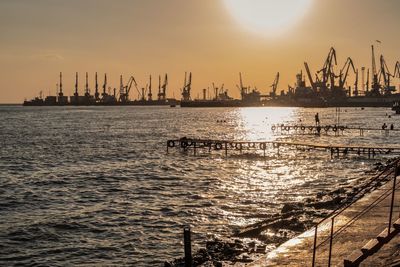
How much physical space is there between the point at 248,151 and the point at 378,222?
44808 millimetres

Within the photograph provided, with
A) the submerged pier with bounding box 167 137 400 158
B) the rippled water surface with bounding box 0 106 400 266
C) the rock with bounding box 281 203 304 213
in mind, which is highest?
the submerged pier with bounding box 167 137 400 158

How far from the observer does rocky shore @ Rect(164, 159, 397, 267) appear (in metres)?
17.4

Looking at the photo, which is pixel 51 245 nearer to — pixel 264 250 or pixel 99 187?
pixel 264 250

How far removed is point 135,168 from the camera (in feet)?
159

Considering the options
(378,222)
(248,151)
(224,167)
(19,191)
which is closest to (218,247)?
(378,222)

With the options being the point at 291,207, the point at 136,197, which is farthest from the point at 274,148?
the point at 291,207

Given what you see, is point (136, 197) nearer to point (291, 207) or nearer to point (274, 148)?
point (291, 207)

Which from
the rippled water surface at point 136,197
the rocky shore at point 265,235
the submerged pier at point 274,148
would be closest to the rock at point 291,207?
the rocky shore at point 265,235

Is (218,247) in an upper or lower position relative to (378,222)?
lower

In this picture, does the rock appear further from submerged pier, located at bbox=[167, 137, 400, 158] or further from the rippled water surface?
submerged pier, located at bbox=[167, 137, 400, 158]

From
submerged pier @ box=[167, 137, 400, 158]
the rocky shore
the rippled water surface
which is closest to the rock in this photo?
the rocky shore

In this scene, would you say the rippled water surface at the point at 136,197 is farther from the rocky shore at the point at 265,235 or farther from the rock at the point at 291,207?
the rocky shore at the point at 265,235

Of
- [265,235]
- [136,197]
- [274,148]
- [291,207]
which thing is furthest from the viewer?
[274,148]

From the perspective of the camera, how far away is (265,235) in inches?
810
